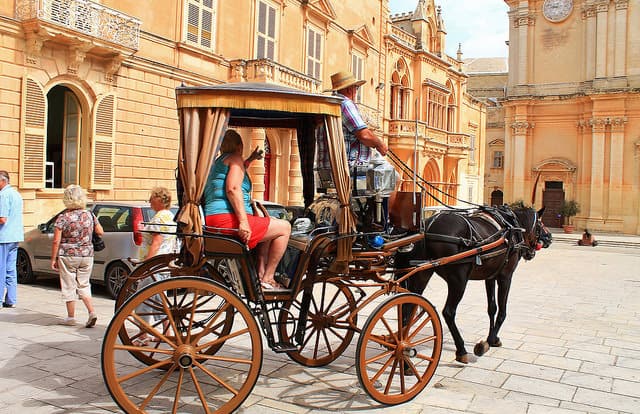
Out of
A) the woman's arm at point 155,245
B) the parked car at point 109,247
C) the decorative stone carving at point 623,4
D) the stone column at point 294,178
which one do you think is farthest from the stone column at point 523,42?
the woman's arm at point 155,245

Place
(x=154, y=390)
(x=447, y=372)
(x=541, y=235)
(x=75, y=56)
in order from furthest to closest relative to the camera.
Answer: (x=75, y=56)
(x=541, y=235)
(x=447, y=372)
(x=154, y=390)

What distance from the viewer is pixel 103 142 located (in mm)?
14297

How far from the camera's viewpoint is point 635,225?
1358 inches

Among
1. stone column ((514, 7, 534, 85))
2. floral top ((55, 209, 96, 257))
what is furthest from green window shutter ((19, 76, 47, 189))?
stone column ((514, 7, 534, 85))

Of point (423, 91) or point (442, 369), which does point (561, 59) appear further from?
point (442, 369)

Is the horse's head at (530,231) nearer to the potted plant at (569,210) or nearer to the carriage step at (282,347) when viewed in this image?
the carriage step at (282,347)

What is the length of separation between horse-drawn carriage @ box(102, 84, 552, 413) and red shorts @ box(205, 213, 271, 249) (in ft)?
0.27

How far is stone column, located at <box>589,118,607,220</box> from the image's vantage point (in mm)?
35281

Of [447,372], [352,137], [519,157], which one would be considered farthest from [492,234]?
[519,157]

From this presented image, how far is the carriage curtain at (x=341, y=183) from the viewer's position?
480 centimetres

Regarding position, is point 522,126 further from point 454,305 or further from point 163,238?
point 163,238

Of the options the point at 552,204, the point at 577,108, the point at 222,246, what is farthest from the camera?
the point at 552,204

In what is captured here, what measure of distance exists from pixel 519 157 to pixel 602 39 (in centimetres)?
873

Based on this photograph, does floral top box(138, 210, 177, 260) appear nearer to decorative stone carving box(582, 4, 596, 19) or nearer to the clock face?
decorative stone carving box(582, 4, 596, 19)
